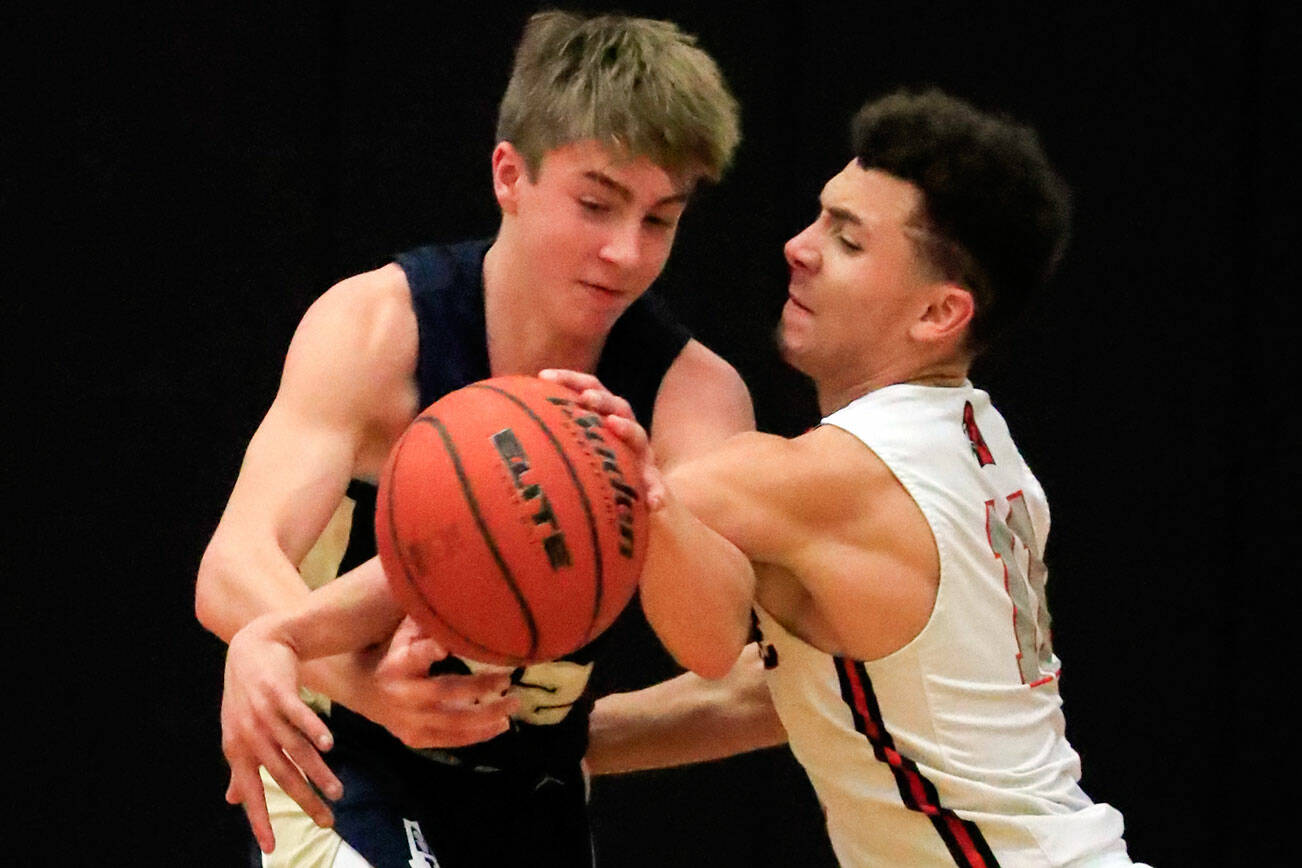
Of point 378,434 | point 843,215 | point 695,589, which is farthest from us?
point 843,215

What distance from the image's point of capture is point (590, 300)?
2195 millimetres

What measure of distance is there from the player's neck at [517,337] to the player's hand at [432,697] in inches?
24.3

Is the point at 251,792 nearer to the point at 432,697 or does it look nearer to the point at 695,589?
the point at 432,697

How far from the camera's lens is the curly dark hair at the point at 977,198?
7.51 feet

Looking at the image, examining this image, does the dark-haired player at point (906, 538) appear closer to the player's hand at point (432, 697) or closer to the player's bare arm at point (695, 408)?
the player's bare arm at point (695, 408)

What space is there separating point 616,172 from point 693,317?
1614mm

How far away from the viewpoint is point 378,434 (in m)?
2.24

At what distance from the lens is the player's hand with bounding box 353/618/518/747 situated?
1.76 m

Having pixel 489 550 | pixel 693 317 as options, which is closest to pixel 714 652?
pixel 489 550

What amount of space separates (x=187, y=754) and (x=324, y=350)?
1.66 metres

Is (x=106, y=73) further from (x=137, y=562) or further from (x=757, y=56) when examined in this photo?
(x=757, y=56)

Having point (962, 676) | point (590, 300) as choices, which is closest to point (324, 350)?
point (590, 300)

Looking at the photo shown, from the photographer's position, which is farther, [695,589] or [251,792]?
[695,589]

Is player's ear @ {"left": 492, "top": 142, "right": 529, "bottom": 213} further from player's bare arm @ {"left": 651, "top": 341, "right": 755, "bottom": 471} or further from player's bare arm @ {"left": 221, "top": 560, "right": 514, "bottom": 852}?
player's bare arm @ {"left": 221, "top": 560, "right": 514, "bottom": 852}
